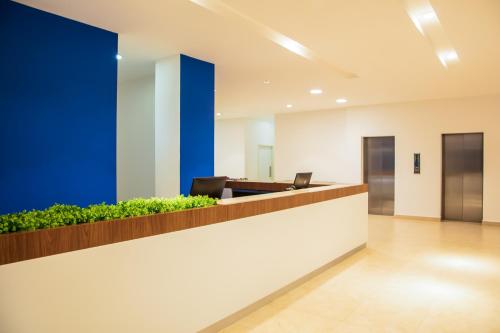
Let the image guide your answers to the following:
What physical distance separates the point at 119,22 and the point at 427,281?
183 inches

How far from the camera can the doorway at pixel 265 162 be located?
13477mm

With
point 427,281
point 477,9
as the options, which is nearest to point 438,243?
point 427,281

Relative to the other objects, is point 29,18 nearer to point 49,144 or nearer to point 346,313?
point 49,144

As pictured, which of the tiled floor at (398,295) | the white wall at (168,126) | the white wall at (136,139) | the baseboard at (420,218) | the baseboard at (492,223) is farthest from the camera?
the baseboard at (420,218)

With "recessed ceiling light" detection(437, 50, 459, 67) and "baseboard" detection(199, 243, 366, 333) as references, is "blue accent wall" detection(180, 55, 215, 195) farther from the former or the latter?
"recessed ceiling light" detection(437, 50, 459, 67)

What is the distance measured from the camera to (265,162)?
13797 mm

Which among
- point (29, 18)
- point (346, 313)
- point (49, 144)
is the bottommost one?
point (346, 313)

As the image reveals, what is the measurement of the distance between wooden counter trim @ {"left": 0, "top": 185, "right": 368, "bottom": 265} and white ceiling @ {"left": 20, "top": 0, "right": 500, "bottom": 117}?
195cm

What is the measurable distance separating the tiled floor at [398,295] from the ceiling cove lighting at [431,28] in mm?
2911

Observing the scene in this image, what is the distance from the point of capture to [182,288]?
2631 mm

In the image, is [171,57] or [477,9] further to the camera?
[171,57]

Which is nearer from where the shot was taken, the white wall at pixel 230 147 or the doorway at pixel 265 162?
the white wall at pixel 230 147

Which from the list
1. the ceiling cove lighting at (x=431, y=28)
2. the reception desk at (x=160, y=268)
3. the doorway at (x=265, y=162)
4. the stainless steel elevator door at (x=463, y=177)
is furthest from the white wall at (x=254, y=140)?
the reception desk at (x=160, y=268)

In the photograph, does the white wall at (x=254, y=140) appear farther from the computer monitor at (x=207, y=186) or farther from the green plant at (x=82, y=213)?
the green plant at (x=82, y=213)
